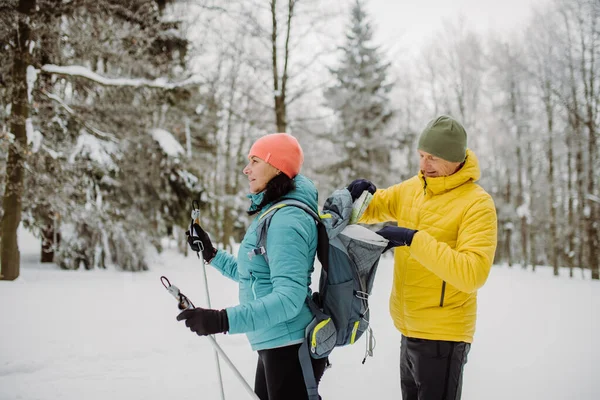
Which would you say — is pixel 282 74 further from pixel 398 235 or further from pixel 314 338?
pixel 314 338

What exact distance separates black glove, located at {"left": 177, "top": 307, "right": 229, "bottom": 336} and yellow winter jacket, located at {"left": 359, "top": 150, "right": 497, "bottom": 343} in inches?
36.2

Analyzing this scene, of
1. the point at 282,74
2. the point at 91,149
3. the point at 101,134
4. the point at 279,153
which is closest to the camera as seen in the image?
the point at 279,153

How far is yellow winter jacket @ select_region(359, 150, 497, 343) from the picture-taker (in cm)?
185

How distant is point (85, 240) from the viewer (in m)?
10.7

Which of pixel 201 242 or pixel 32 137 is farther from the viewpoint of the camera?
pixel 32 137

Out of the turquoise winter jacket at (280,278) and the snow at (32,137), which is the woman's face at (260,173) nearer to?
the turquoise winter jacket at (280,278)

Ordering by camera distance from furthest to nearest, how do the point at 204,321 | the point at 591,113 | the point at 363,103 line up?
the point at 363,103
the point at 591,113
the point at 204,321

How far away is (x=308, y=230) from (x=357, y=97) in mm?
18607

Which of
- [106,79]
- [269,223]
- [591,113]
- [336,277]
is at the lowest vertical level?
[336,277]

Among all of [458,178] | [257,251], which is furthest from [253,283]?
[458,178]

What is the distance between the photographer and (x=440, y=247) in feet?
6.12

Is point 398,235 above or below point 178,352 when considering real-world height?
above

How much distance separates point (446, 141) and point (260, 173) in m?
0.95

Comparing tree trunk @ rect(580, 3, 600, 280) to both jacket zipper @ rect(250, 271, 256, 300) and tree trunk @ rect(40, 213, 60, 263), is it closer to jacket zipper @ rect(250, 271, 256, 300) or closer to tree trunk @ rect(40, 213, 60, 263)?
jacket zipper @ rect(250, 271, 256, 300)
